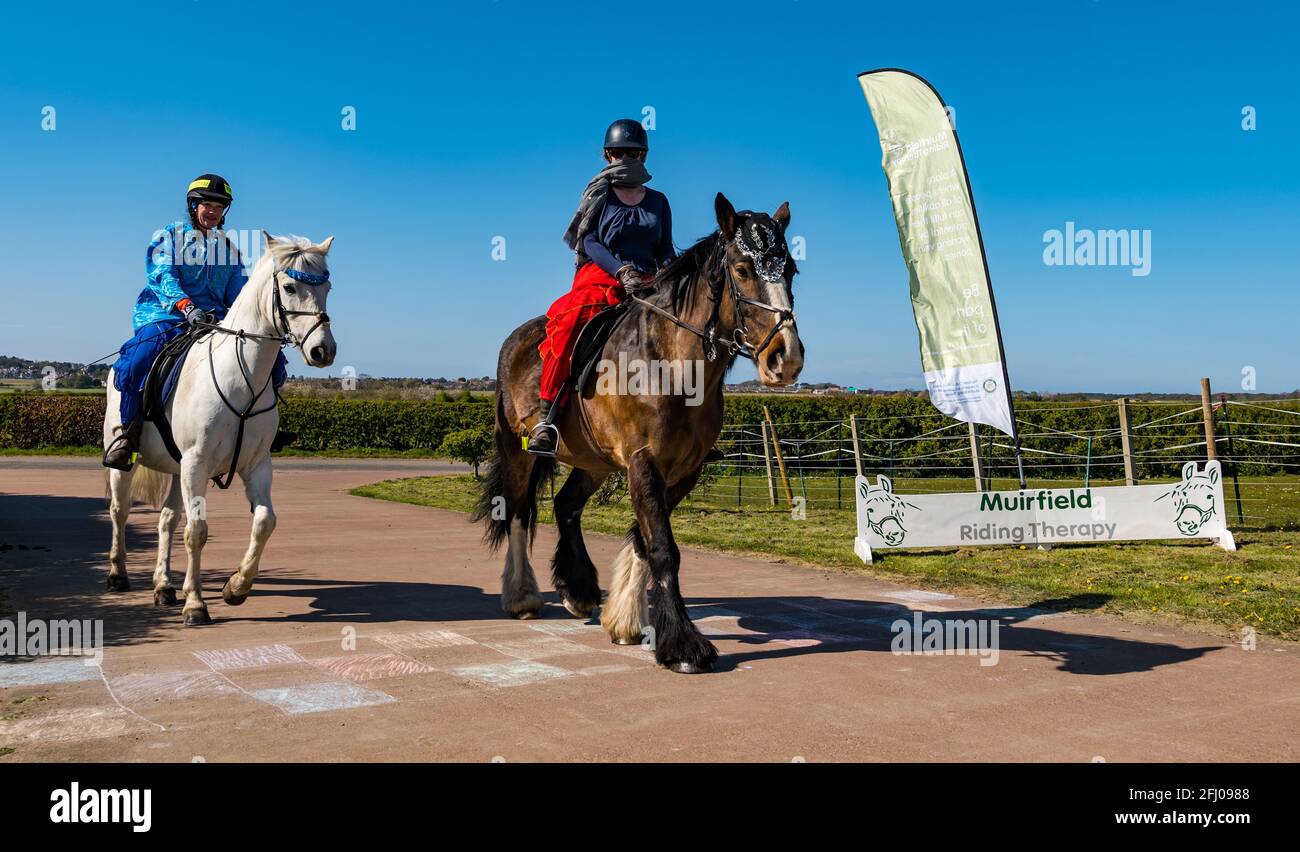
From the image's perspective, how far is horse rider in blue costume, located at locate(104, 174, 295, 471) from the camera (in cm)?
741

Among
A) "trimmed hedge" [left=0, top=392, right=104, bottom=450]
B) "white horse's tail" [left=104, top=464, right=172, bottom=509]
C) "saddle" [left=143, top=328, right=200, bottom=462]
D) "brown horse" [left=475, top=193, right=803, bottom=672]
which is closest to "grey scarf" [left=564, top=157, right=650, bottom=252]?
"brown horse" [left=475, top=193, right=803, bottom=672]

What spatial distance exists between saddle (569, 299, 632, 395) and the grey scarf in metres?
0.63

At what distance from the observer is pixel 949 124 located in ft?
35.7

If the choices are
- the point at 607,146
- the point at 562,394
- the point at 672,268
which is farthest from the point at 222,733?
the point at 607,146

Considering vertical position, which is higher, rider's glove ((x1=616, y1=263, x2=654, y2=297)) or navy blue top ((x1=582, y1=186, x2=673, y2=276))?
navy blue top ((x1=582, y1=186, x2=673, y2=276))

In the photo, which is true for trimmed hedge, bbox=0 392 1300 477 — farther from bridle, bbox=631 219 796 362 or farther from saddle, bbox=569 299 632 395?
bridle, bbox=631 219 796 362

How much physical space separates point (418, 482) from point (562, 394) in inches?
663

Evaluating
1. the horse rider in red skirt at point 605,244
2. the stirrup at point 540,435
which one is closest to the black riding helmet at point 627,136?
the horse rider in red skirt at point 605,244

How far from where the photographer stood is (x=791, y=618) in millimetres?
7438

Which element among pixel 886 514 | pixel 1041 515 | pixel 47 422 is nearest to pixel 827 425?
pixel 1041 515

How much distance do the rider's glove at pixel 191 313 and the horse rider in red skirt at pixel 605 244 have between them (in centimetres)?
289

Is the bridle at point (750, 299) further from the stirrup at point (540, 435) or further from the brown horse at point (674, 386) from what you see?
the stirrup at point (540, 435)

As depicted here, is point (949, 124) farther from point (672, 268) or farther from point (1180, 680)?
point (1180, 680)

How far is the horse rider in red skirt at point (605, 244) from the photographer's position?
6582mm
